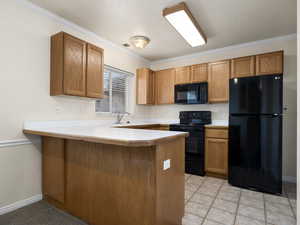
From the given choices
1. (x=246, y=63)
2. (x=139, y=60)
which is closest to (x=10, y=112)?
(x=139, y=60)

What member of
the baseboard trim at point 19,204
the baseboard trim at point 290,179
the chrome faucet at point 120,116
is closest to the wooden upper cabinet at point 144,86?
the chrome faucet at point 120,116

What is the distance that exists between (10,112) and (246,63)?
370 centimetres

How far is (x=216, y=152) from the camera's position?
3.09 m

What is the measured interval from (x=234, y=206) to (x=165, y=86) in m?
2.75

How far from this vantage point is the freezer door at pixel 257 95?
242cm

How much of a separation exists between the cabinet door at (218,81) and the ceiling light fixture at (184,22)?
2.17 ft

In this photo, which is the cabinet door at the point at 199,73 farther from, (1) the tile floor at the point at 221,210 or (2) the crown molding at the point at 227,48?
(1) the tile floor at the point at 221,210

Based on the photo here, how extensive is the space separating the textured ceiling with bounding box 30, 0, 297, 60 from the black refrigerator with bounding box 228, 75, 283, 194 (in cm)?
89

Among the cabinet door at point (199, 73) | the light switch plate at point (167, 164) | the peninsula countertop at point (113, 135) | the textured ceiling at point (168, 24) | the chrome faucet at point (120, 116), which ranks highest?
the textured ceiling at point (168, 24)

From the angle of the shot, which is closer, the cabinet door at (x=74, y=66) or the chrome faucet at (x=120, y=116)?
the cabinet door at (x=74, y=66)

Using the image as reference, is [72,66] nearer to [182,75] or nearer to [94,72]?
[94,72]

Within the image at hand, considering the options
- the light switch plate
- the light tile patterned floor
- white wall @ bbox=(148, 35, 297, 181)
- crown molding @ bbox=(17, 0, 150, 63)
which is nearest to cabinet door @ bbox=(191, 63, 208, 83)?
white wall @ bbox=(148, 35, 297, 181)

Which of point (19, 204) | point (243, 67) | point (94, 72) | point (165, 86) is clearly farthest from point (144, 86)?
point (19, 204)

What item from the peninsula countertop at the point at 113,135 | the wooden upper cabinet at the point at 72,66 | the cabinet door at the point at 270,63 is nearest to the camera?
the peninsula countertop at the point at 113,135
